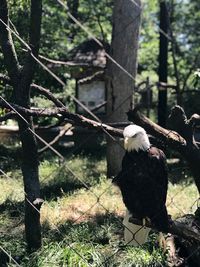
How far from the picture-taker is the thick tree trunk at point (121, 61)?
596cm

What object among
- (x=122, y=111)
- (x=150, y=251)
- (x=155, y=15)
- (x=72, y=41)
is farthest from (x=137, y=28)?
(x=155, y=15)

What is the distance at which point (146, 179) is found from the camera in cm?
250

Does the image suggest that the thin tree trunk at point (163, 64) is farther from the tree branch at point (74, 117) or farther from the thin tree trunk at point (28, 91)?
the tree branch at point (74, 117)

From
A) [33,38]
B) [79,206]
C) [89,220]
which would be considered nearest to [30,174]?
[33,38]

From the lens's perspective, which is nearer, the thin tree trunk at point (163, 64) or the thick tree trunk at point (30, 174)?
the thick tree trunk at point (30, 174)

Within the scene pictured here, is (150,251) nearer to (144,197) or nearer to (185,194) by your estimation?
(144,197)

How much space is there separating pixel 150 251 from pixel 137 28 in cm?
317

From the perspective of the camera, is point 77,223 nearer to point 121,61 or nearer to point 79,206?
point 79,206

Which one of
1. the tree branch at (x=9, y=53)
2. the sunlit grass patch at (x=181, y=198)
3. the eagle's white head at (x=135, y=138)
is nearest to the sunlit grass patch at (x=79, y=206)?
the sunlit grass patch at (x=181, y=198)

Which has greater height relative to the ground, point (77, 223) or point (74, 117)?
point (74, 117)

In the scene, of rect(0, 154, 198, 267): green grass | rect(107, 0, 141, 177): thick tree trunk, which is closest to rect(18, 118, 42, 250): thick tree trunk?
rect(0, 154, 198, 267): green grass

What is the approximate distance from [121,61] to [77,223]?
2409mm

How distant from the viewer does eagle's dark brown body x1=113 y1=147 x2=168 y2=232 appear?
2480 mm

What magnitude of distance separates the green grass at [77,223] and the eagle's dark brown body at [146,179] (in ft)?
0.31
